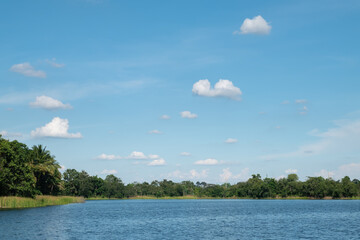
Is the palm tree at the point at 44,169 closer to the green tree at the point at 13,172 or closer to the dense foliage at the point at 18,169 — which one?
the dense foliage at the point at 18,169

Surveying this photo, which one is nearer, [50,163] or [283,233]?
[283,233]

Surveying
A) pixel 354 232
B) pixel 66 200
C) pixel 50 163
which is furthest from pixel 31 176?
pixel 354 232

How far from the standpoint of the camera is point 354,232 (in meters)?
59.9

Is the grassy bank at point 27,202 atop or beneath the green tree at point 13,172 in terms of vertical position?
beneath

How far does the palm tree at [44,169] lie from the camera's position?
12528 cm

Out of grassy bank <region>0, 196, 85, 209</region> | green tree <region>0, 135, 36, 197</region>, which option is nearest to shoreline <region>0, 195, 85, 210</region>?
grassy bank <region>0, 196, 85, 209</region>

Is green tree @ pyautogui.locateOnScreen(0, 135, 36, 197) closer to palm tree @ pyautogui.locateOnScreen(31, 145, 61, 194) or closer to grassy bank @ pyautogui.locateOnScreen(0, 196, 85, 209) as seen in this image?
grassy bank @ pyautogui.locateOnScreen(0, 196, 85, 209)

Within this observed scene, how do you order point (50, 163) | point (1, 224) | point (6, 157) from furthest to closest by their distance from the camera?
point (50, 163), point (6, 157), point (1, 224)

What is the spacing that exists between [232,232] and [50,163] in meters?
89.5

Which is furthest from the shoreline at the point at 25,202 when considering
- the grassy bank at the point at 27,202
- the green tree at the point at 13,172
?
the green tree at the point at 13,172

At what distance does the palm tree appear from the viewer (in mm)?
125275

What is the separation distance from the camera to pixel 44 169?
4892 inches

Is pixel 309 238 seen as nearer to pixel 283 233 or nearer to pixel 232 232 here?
pixel 283 233

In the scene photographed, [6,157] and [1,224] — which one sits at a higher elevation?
[6,157]
